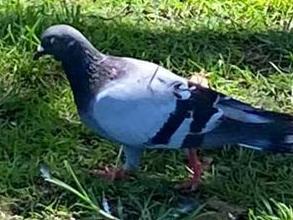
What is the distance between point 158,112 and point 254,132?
33 cm

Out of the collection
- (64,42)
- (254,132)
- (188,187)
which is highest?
(64,42)

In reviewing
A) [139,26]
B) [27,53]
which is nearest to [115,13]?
[139,26]

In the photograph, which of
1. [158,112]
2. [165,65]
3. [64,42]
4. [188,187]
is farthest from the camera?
[165,65]

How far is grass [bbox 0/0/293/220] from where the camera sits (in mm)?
3766

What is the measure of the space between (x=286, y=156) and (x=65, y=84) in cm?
99

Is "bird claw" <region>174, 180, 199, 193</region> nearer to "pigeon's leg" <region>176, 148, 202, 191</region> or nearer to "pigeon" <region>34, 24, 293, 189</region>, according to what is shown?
"pigeon's leg" <region>176, 148, 202, 191</region>

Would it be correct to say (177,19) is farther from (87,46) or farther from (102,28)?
(87,46)

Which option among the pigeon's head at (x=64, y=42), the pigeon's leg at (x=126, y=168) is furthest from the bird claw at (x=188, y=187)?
the pigeon's head at (x=64, y=42)

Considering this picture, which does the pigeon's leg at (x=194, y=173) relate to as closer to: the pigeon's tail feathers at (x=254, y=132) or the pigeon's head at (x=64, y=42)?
the pigeon's tail feathers at (x=254, y=132)

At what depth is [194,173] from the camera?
3848 millimetres

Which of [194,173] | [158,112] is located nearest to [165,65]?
[194,173]

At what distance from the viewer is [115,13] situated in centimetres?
497

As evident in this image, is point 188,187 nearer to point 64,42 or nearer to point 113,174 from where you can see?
point 113,174

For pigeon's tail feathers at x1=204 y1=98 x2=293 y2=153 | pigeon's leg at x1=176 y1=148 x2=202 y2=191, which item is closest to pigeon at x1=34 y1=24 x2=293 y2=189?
pigeon's tail feathers at x1=204 y1=98 x2=293 y2=153
